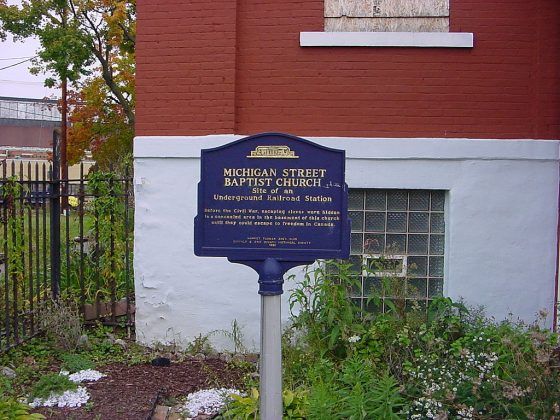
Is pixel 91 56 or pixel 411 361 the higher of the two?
pixel 91 56

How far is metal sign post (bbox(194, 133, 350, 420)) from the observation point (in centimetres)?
354

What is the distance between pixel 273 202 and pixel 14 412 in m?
2.24

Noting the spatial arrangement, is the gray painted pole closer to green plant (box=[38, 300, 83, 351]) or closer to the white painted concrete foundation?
the white painted concrete foundation

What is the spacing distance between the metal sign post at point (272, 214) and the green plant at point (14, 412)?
68.3 inches

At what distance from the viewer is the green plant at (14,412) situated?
4.17 metres

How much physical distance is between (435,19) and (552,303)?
289 cm

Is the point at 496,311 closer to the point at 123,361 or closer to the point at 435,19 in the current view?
the point at 435,19

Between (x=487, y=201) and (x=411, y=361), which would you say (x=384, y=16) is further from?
(x=411, y=361)

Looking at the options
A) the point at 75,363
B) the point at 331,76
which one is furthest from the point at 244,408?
the point at 331,76

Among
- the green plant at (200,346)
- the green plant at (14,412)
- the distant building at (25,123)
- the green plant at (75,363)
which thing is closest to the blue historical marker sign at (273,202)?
the green plant at (14,412)

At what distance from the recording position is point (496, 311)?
A: 616cm

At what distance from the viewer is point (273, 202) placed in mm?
3584

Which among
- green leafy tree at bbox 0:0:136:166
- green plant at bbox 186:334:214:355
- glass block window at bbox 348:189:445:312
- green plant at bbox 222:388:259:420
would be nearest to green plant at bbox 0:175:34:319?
green plant at bbox 186:334:214:355

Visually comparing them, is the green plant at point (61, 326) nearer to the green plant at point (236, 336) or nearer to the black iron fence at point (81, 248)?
the black iron fence at point (81, 248)
